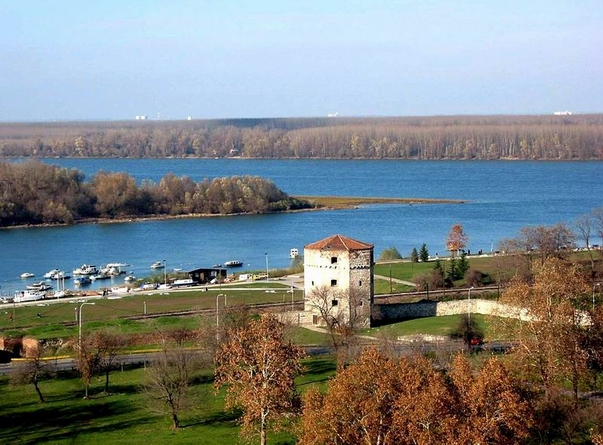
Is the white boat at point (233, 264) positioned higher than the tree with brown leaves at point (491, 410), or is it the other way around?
the tree with brown leaves at point (491, 410)

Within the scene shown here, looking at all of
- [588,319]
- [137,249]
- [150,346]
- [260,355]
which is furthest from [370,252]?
[137,249]

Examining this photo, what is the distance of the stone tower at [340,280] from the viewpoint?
101ft

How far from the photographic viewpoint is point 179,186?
255ft

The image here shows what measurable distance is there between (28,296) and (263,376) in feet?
80.8

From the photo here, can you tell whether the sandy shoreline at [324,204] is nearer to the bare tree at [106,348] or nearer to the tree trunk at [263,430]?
the bare tree at [106,348]

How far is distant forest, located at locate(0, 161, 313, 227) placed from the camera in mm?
73125

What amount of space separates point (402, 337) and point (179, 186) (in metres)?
51.2

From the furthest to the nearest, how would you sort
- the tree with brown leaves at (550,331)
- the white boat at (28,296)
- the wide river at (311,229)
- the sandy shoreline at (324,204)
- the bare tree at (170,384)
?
the sandy shoreline at (324,204) < the wide river at (311,229) < the white boat at (28,296) < the bare tree at (170,384) < the tree with brown leaves at (550,331)

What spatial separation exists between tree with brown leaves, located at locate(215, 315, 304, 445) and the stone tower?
11.8 m

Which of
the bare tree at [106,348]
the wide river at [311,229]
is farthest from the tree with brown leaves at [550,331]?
the wide river at [311,229]

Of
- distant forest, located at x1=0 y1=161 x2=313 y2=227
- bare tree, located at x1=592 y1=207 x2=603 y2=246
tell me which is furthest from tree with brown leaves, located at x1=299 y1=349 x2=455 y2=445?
distant forest, located at x1=0 y1=161 x2=313 y2=227

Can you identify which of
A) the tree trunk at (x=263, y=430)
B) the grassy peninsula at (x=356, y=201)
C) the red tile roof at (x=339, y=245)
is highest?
the red tile roof at (x=339, y=245)

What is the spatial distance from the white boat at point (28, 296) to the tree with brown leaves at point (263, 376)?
75.0 ft

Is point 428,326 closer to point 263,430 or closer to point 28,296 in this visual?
point 263,430
